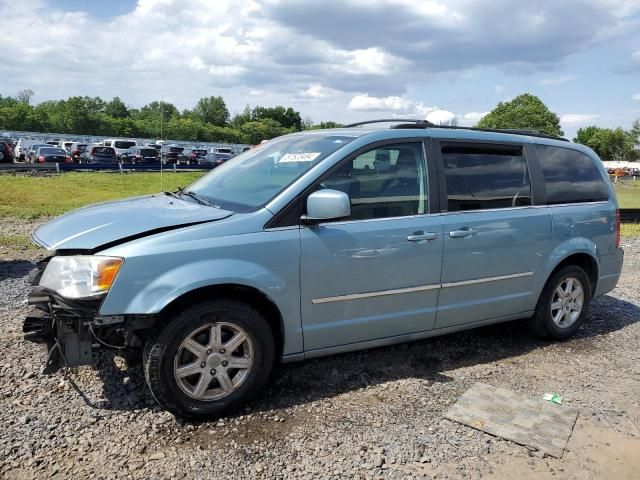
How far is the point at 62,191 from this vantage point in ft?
64.2

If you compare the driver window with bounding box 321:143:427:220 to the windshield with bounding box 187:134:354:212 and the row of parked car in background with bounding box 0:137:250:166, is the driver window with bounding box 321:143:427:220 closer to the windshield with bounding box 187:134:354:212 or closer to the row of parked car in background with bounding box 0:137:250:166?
the windshield with bounding box 187:134:354:212

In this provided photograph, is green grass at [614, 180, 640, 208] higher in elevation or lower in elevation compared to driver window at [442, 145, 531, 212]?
lower

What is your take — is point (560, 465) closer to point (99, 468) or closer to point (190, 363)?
point (190, 363)


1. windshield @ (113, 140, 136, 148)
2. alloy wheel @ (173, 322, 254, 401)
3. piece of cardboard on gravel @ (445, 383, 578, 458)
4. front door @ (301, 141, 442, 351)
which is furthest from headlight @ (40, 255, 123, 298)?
windshield @ (113, 140, 136, 148)

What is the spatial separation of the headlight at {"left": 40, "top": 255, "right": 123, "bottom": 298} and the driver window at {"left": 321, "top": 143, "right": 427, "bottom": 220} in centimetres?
148

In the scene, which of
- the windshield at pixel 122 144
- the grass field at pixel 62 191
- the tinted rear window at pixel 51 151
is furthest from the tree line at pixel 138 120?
the grass field at pixel 62 191

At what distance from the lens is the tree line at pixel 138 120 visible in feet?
295

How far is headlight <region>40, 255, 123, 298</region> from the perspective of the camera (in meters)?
3.05

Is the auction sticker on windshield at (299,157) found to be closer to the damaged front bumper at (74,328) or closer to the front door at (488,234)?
the front door at (488,234)

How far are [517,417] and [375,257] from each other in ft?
4.67

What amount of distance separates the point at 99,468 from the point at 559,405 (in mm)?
3017

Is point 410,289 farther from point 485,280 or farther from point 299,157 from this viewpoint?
point 299,157

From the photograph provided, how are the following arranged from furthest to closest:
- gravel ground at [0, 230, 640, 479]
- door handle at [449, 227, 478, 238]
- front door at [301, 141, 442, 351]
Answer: door handle at [449, 227, 478, 238], front door at [301, 141, 442, 351], gravel ground at [0, 230, 640, 479]

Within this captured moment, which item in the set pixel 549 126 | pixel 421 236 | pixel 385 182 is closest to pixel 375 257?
pixel 421 236
